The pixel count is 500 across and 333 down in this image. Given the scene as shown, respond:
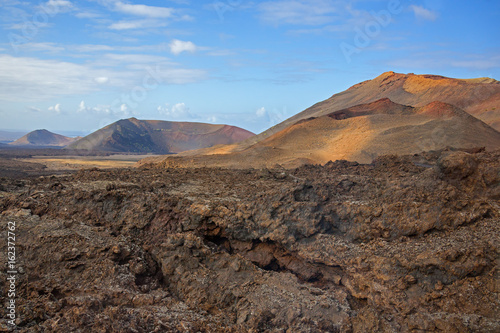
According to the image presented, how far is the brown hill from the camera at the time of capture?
706 inches

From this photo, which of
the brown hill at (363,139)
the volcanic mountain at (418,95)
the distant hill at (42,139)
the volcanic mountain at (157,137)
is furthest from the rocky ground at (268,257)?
the distant hill at (42,139)

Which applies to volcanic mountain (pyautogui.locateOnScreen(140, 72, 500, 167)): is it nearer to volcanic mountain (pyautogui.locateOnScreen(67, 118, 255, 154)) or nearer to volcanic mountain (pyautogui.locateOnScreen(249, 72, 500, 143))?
volcanic mountain (pyautogui.locateOnScreen(249, 72, 500, 143))

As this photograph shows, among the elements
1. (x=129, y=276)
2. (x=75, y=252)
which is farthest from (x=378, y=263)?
(x=75, y=252)

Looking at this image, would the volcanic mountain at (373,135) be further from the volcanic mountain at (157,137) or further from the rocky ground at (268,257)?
the volcanic mountain at (157,137)

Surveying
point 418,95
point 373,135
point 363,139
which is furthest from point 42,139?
point 373,135

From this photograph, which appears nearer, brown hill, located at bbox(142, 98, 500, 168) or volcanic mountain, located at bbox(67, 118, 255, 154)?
brown hill, located at bbox(142, 98, 500, 168)

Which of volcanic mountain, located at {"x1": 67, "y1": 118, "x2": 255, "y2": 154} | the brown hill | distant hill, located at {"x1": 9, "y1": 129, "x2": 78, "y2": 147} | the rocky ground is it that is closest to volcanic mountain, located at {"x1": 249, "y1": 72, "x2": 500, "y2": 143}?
the brown hill

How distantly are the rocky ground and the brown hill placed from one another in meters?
10.2

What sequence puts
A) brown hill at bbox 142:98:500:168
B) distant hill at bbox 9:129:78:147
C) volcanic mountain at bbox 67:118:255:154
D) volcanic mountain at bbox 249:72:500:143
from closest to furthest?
brown hill at bbox 142:98:500:168, volcanic mountain at bbox 249:72:500:143, volcanic mountain at bbox 67:118:255:154, distant hill at bbox 9:129:78:147

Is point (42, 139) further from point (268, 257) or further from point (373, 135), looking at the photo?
point (268, 257)

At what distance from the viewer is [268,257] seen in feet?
20.5

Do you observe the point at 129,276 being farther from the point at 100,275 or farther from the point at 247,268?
the point at 247,268

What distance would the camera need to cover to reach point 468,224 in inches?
212

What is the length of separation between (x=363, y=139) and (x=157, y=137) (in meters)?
46.0
